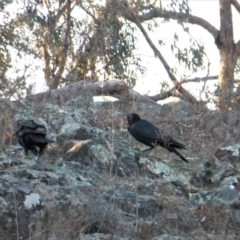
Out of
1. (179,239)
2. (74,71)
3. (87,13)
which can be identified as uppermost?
(87,13)

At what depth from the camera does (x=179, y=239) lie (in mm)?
6320

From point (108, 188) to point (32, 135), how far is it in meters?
0.98

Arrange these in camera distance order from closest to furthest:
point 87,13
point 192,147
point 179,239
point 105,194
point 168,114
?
point 179,239 → point 105,194 → point 192,147 → point 168,114 → point 87,13

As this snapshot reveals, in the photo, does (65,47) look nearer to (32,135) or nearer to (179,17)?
(179,17)

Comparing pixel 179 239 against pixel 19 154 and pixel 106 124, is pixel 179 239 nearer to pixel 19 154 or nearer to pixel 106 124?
pixel 19 154

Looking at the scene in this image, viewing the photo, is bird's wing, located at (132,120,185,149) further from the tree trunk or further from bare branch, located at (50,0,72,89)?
the tree trunk

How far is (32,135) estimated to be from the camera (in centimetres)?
767

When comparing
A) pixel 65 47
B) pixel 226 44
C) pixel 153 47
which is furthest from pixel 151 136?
pixel 226 44

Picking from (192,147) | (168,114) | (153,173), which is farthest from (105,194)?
(168,114)

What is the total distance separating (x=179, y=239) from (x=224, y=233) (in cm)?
42

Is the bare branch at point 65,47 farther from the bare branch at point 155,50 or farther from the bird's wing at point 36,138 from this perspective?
the bird's wing at point 36,138

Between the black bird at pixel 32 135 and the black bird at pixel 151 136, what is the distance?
6.78ft

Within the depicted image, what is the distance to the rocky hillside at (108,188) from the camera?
6160mm

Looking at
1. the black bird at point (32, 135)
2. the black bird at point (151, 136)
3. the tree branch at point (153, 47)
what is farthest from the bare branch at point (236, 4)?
the black bird at point (32, 135)
